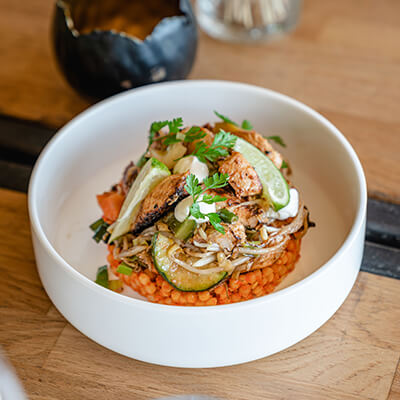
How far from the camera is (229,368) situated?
103 centimetres

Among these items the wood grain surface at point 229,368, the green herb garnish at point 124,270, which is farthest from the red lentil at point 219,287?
the wood grain surface at point 229,368

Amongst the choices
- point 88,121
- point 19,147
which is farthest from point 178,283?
point 19,147

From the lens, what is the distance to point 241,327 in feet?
3.11

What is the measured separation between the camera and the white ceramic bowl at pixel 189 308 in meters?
0.95

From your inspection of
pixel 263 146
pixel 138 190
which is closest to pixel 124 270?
pixel 138 190

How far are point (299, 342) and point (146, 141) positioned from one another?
2.06 feet

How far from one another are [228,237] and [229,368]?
22 centimetres

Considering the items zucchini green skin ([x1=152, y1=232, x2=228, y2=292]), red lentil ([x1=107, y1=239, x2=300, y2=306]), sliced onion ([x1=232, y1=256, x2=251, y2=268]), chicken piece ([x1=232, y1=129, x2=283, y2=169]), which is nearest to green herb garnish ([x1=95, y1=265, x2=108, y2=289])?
red lentil ([x1=107, y1=239, x2=300, y2=306])

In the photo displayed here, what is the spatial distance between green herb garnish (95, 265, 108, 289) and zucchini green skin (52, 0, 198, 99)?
55 centimetres

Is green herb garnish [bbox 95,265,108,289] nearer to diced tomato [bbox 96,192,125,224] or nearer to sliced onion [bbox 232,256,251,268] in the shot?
diced tomato [bbox 96,192,125,224]

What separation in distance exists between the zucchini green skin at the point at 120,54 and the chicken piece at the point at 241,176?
51 centimetres

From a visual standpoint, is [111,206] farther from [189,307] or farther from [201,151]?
[189,307]

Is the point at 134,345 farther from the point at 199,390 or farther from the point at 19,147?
the point at 19,147

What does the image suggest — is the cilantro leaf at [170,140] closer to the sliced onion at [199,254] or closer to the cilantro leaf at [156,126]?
the cilantro leaf at [156,126]
